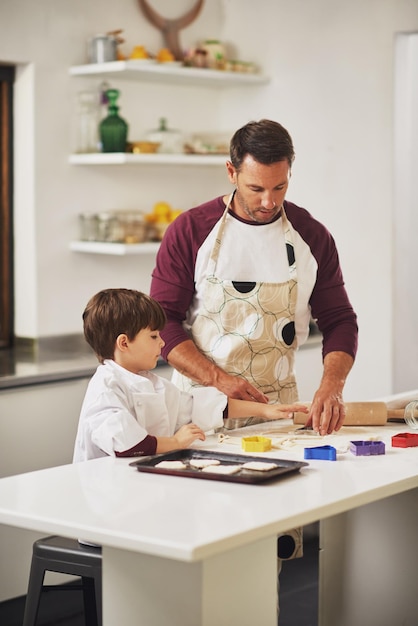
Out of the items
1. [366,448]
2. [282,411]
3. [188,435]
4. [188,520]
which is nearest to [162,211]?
[282,411]

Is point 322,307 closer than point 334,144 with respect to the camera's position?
Yes

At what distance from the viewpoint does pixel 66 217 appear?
4.33m

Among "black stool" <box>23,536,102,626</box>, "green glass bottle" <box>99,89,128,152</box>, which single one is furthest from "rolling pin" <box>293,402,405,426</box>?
"green glass bottle" <box>99,89,128,152</box>

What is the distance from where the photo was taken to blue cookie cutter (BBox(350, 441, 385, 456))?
2354 mm

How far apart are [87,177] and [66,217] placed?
202 millimetres

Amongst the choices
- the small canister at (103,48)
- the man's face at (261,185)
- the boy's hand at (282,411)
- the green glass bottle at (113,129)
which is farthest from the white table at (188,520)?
the small canister at (103,48)

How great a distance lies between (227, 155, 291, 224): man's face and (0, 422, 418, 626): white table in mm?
677

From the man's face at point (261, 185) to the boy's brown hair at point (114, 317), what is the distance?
1.41ft

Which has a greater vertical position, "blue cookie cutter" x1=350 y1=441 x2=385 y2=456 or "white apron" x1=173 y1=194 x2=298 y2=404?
"white apron" x1=173 y1=194 x2=298 y2=404

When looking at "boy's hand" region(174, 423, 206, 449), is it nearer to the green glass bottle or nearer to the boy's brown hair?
the boy's brown hair

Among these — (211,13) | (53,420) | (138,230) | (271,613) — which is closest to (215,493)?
(271,613)

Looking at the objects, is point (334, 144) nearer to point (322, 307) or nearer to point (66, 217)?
point (66, 217)

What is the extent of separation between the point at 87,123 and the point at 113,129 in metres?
0.12

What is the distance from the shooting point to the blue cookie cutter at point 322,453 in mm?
2307
